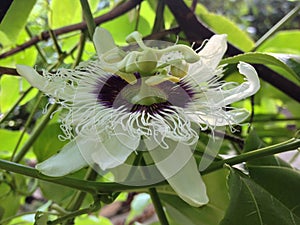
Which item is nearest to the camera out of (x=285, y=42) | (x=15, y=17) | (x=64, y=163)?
(x=64, y=163)

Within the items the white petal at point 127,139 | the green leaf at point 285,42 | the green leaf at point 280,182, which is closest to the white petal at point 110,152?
the white petal at point 127,139

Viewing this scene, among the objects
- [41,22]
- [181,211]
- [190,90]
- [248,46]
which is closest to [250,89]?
[190,90]

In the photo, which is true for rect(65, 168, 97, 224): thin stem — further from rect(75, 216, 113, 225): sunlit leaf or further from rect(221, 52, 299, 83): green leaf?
rect(75, 216, 113, 225): sunlit leaf

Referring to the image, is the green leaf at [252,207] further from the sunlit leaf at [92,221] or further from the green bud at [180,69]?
the sunlit leaf at [92,221]

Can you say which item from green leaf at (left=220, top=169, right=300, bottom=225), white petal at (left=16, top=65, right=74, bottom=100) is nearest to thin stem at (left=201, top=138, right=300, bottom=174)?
green leaf at (left=220, top=169, right=300, bottom=225)

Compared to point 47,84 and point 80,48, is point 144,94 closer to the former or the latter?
point 47,84

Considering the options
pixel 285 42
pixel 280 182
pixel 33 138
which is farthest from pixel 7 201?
pixel 285 42
